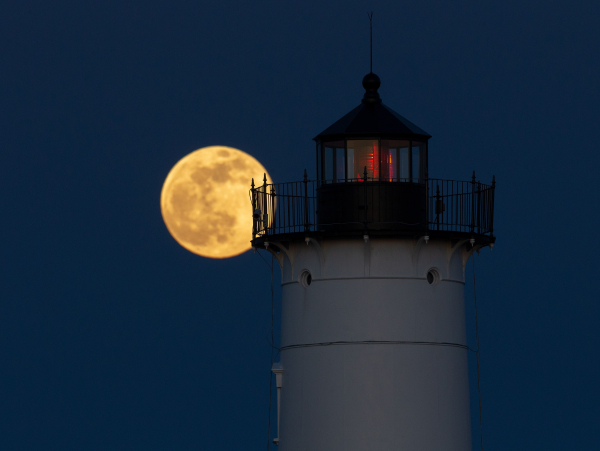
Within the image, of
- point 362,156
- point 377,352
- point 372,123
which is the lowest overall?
point 377,352

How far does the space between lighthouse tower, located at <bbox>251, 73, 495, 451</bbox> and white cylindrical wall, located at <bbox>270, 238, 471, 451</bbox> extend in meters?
0.02

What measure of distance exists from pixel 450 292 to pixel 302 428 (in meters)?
4.30

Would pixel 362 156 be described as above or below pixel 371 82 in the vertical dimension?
below

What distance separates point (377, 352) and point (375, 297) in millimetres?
1153

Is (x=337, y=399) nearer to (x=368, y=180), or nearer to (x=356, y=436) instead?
(x=356, y=436)

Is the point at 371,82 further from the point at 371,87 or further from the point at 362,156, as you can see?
the point at 362,156

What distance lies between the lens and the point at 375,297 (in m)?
34.0

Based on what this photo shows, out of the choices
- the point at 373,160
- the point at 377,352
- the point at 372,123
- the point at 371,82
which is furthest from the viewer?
the point at 371,82

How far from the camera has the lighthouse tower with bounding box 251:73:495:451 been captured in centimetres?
3378

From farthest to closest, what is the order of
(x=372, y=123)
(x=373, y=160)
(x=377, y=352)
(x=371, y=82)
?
(x=371, y=82) < (x=372, y=123) < (x=373, y=160) < (x=377, y=352)

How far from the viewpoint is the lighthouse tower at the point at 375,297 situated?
3378 centimetres

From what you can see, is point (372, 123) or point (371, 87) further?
point (371, 87)

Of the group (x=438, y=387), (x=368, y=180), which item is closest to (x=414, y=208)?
(x=368, y=180)

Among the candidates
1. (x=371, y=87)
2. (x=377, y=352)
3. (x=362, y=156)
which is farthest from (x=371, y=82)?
(x=377, y=352)
